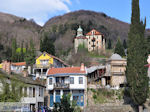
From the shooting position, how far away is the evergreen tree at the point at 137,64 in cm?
4050

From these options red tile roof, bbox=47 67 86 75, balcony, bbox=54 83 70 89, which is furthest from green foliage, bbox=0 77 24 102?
red tile roof, bbox=47 67 86 75

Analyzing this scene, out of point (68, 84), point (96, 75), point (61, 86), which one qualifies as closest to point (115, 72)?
point (96, 75)

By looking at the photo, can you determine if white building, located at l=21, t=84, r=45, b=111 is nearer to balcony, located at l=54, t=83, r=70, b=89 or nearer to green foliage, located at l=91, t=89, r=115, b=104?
balcony, located at l=54, t=83, r=70, b=89

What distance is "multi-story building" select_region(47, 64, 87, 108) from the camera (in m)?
49.9

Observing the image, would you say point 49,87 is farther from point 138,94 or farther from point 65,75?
point 138,94

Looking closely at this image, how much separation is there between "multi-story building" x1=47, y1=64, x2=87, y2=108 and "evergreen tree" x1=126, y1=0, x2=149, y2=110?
10.5 meters

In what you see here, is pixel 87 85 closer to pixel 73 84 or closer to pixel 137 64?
pixel 73 84

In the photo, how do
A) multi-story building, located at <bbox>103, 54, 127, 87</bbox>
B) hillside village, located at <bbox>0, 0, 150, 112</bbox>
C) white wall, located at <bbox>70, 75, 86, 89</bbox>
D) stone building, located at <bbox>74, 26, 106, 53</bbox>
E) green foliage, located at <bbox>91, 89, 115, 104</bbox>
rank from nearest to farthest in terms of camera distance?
hillside village, located at <bbox>0, 0, 150, 112</bbox> < green foliage, located at <bbox>91, 89, 115, 104</bbox> < white wall, located at <bbox>70, 75, 86, 89</bbox> < multi-story building, located at <bbox>103, 54, 127, 87</bbox> < stone building, located at <bbox>74, 26, 106, 53</bbox>

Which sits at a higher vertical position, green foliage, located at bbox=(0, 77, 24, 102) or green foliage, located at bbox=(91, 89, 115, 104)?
green foliage, located at bbox=(0, 77, 24, 102)

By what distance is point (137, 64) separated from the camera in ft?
136

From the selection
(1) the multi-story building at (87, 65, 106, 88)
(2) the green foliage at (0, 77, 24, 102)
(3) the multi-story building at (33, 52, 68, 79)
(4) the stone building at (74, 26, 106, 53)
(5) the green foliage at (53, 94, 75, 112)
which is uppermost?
(4) the stone building at (74, 26, 106, 53)

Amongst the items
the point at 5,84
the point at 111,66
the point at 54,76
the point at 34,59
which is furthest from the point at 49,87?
the point at 34,59

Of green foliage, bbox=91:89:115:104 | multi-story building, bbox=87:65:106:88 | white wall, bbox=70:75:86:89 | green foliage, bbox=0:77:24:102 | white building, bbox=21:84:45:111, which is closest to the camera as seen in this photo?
green foliage, bbox=0:77:24:102

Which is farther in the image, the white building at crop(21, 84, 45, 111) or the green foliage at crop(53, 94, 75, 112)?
the white building at crop(21, 84, 45, 111)
